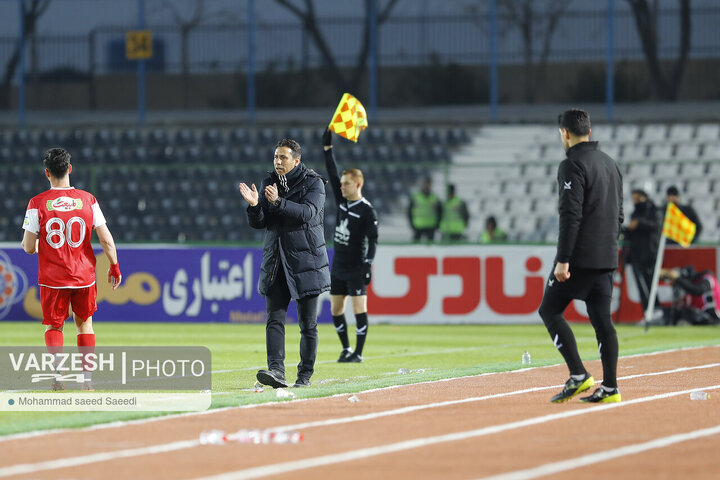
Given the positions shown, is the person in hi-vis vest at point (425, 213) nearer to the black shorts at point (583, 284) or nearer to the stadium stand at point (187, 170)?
the stadium stand at point (187, 170)

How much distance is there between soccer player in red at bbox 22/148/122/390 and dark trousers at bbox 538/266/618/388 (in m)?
3.43

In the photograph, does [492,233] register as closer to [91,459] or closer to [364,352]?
[364,352]

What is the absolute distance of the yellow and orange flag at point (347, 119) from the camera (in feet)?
45.6

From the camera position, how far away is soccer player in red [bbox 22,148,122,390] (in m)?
10.5

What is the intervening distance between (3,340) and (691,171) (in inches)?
481

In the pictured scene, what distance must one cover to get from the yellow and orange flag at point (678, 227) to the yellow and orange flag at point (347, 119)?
747cm

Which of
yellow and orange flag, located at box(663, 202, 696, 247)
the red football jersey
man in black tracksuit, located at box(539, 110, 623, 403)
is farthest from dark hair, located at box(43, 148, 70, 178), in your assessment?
yellow and orange flag, located at box(663, 202, 696, 247)

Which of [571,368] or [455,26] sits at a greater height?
[455,26]

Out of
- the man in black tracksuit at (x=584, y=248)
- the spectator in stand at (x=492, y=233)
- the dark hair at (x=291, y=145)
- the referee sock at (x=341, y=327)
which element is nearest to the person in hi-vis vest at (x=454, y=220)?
the spectator in stand at (x=492, y=233)

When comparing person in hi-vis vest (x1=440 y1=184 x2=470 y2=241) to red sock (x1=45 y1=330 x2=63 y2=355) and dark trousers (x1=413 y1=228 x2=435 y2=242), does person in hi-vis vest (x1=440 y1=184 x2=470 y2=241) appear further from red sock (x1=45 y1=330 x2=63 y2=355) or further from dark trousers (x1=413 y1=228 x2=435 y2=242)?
red sock (x1=45 y1=330 x2=63 y2=355)

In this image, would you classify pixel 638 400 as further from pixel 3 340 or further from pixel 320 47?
pixel 320 47

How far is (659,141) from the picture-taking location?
1186 inches

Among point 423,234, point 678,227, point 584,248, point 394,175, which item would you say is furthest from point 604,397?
point 394,175

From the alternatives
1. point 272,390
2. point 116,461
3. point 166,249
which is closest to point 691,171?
point 166,249
